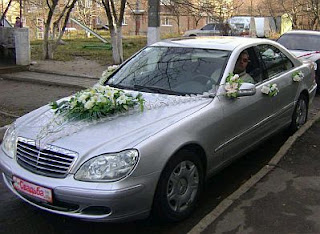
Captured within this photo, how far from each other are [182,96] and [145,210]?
4.30ft

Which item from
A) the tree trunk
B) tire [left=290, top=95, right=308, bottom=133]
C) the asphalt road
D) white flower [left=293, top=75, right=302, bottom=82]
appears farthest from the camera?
the tree trunk

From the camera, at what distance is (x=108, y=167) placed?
123 inches

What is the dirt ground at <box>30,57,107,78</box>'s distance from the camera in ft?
39.7

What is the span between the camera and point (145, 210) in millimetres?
3250

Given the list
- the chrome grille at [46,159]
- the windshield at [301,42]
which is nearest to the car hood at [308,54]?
the windshield at [301,42]

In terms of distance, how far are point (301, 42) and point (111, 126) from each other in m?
8.35

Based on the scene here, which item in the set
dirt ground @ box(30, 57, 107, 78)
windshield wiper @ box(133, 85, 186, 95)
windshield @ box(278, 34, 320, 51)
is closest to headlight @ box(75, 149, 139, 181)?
windshield wiper @ box(133, 85, 186, 95)

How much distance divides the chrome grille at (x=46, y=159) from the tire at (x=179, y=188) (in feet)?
2.41

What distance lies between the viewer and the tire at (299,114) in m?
5.95

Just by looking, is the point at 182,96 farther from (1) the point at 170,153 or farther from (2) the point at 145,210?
(2) the point at 145,210

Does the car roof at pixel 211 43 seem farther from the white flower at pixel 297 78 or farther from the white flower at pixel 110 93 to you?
the white flower at pixel 110 93

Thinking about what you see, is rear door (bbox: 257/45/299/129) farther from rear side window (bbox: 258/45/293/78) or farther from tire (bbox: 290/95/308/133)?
tire (bbox: 290/95/308/133)

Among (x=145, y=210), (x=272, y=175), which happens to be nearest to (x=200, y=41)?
(x=272, y=175)

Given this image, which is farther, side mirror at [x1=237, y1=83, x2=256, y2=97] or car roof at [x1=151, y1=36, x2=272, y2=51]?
car roof at [x1=151, y1=36, x2=272, y2=51]
